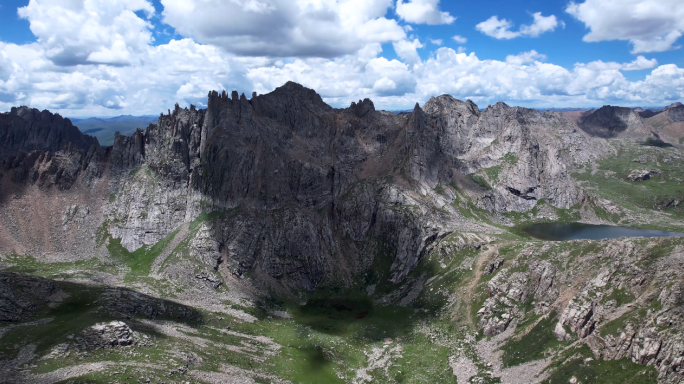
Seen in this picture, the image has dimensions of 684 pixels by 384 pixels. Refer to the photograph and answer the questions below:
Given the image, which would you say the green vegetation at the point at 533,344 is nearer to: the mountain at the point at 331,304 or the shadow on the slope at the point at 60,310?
A: the mountain at the point at 331,304

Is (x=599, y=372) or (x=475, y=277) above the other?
(x=475, y=277)

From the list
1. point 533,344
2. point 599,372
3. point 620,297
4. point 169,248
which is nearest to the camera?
point 599,372

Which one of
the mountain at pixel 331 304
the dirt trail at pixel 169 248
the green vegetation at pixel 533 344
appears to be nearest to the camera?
the mountain at pixel 331 304

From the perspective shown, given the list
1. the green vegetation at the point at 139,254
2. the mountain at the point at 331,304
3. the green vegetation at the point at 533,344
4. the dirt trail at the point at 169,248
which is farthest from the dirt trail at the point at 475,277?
the green vegetation at the point at 139,254

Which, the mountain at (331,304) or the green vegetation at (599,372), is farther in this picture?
Answer: the mountain at (331,304)

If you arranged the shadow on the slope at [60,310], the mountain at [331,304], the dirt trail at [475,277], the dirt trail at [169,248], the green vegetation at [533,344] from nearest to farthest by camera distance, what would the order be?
the mountain at [331,304] < the shadow on the slope at [60,310] < the green vegetation at [533,344] < the dirt trail at [475,277] < the dirt trail at [169,248]

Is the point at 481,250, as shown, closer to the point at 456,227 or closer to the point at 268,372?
the point at 456,227

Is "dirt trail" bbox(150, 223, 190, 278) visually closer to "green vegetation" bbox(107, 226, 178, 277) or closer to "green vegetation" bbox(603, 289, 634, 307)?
"green vegetation" bbox(107, 226, 178, 277)

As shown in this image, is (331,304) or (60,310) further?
(331,304)

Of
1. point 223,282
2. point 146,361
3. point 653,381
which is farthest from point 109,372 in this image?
point 653,381

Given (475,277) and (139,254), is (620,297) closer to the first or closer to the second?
(475,277)

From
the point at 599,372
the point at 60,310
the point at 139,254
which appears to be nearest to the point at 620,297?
the point at 599,372
